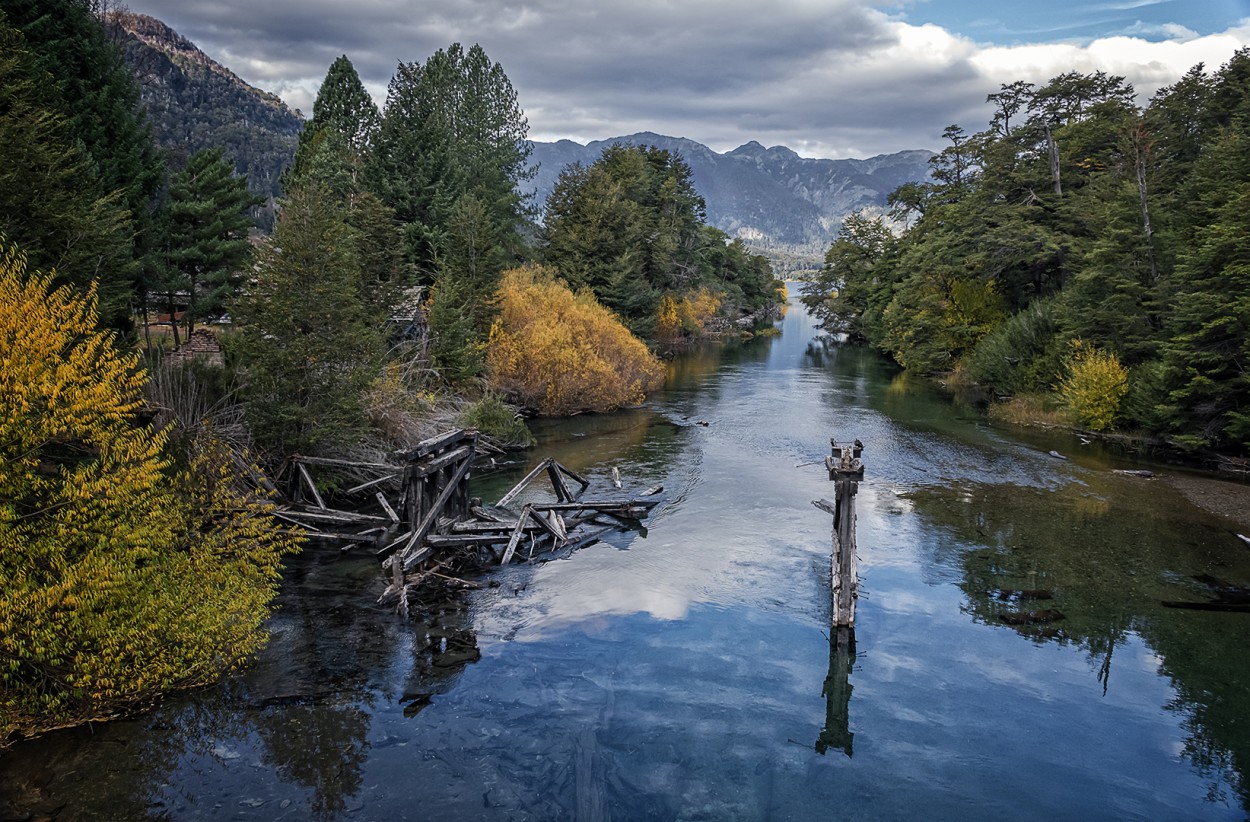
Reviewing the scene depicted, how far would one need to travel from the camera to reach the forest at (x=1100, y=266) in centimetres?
3020

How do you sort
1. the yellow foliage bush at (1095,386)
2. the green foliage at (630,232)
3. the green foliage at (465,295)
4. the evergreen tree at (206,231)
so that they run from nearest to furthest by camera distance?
the green foliage at (465,295)
the yellow foliage bush at (1095,386)
the evergreen tree at (206,231)
the green foliage at (630,232)

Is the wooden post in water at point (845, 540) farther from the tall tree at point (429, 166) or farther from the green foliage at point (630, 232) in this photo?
the green foliage at point (630, 232)

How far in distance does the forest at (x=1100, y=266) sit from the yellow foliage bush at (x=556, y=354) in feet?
71.2

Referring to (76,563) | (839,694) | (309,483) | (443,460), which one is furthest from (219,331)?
(839,694)

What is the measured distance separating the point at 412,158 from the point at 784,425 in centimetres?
2697

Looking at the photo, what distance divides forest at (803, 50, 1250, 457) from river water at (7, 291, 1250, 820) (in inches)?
363

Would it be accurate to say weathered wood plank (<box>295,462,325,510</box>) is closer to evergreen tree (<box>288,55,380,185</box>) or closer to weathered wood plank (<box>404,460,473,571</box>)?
weathered wood plank (<box>404,460,473,571</box>)

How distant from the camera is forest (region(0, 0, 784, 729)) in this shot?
10773 millimetres

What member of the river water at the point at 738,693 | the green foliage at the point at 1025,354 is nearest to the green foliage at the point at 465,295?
the river water at the point at 738,693

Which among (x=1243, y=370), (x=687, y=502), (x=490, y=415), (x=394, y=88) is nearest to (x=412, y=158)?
(x=394, y=88)

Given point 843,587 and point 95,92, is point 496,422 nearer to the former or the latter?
point 843,587

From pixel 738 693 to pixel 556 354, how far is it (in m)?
27.5

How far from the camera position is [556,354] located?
39906 millimetres

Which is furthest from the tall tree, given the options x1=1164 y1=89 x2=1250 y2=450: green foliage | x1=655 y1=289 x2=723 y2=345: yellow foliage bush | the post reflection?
x1=1164 y1=89 x2=1250 y2=450: green foliage
